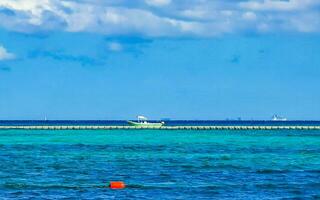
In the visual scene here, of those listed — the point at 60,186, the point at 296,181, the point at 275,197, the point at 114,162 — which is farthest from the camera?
the point at 114,162

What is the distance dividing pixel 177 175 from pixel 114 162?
14.3m

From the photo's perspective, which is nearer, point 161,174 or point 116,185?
point 116,185

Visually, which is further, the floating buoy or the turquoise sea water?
the floating buoy

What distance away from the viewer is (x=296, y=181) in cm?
5231

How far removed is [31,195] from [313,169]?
85.2 ft

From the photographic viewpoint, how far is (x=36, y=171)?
59000mm

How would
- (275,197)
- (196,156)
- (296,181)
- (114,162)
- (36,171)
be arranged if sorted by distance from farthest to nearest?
(196,156)
(114,162)
(36,171)
(296,181)
(275,197)

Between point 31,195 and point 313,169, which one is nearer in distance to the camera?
point 31,195

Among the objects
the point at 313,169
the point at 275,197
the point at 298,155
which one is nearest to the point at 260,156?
the point at 298,155

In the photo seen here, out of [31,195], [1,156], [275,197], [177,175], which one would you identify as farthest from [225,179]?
[1,156]

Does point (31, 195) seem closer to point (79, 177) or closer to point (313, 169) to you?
point (79, 177)

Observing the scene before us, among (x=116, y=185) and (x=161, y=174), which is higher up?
(x=161, y=174)

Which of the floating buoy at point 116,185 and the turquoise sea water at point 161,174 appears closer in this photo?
the turquoise sea water at point 161,174

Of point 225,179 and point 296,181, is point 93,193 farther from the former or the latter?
point 296,181
